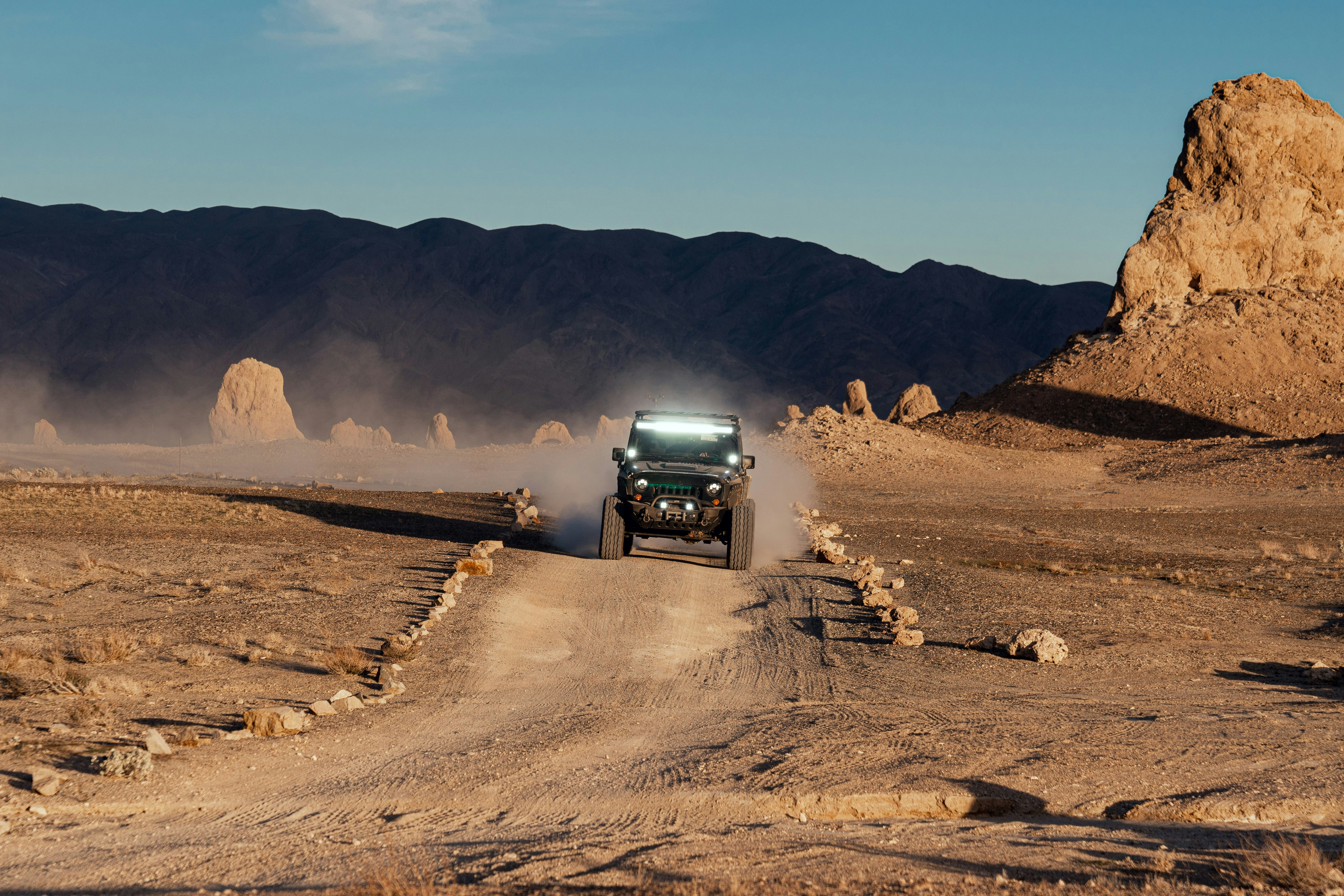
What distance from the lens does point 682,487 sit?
706 inches

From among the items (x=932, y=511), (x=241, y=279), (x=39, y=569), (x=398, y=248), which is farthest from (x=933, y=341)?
(x=39, y=569)

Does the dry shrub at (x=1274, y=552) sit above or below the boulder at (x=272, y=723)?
above

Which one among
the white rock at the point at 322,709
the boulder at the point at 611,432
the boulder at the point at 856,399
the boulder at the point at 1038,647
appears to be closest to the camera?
the white rock at the point at 322,709

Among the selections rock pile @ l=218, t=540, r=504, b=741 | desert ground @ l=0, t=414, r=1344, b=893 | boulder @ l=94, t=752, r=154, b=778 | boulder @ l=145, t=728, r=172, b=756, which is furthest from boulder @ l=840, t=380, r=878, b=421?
boulder @ l=94, t=752, r=154, b=778

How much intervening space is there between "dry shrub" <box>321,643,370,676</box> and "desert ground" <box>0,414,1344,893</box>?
0.10 m

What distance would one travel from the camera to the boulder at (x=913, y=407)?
73.7m

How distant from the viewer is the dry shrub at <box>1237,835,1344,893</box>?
17.8 ft

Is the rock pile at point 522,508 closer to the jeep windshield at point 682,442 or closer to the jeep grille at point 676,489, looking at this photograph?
the jeep windshield at point 682,442

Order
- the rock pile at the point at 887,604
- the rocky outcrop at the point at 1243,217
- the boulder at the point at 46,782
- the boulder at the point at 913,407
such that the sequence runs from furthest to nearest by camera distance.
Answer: the boulder at the point at 913,407, the rocky outcrop at the point at 1243,217, the rock pile at the point at 887,604, the boulder at the point at 46,782

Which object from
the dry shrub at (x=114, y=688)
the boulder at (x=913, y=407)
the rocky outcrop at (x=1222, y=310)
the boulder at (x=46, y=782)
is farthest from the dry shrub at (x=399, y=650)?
the boulder at (x=913, y=407)

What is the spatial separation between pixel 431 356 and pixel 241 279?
41.3 m

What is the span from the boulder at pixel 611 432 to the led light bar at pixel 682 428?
142 feet

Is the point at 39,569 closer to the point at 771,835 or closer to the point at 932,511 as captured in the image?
the point at 771,835

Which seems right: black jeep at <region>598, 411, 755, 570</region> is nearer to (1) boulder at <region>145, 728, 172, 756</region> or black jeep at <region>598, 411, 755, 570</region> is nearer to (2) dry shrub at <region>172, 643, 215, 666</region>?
(2) dry shrub at <region>172, 643, 215, 666</region>
